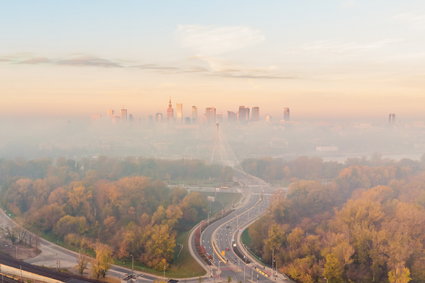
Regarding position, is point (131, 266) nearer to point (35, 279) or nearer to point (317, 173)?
point (35, 279)

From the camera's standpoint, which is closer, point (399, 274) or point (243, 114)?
point (399, 274)

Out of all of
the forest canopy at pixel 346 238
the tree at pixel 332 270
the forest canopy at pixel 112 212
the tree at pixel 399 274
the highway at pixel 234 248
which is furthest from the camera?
A: the forest canopy at pixel 112 212

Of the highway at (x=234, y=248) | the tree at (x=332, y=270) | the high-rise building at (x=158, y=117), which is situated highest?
the high-rise building at (x=158, y=117)

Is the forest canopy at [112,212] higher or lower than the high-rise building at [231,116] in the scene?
lower

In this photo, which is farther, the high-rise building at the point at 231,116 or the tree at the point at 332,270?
the high-rise building at the point at 231,116

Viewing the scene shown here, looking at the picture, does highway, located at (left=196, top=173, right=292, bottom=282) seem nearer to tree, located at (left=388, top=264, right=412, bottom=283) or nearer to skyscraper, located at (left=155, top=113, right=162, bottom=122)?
tree, located at (left=388, top=264, right=412, bottom=283)

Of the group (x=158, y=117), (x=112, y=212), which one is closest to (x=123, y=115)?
(x=158, y=117)

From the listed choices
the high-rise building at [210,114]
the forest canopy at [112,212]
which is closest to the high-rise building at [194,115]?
the high-rise building at [210,114]

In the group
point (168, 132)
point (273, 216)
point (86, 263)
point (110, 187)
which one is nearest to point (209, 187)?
point (110, 187)

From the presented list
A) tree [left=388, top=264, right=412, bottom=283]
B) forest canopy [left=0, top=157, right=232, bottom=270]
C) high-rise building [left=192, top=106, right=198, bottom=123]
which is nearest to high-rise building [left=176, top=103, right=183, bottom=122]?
high-rise building [left=192, top=106, right=198, bottom=123]

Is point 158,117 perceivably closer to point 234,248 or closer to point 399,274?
point 234,248

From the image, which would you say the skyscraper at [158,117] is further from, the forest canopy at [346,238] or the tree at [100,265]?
the tree at [100,265]
